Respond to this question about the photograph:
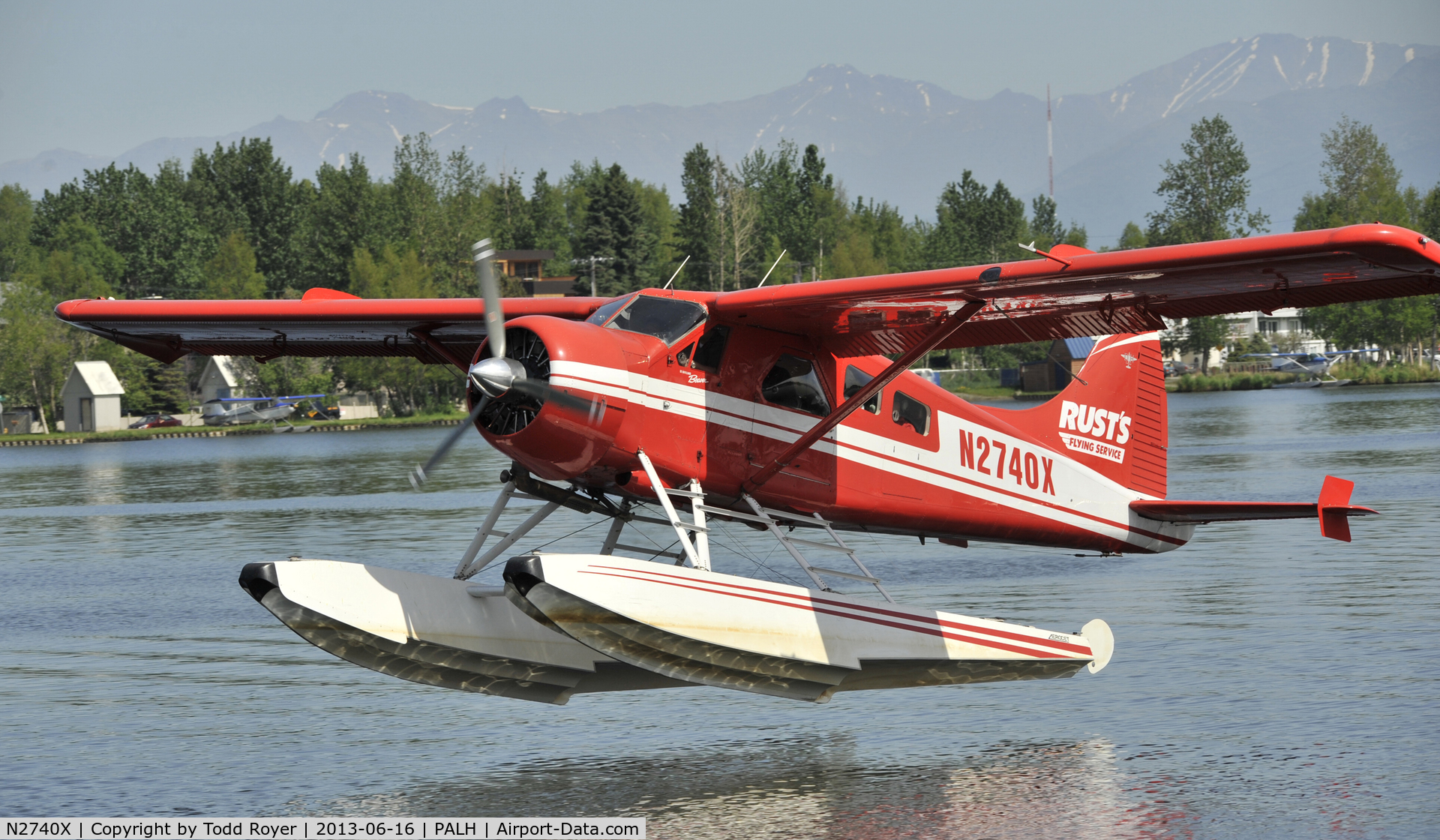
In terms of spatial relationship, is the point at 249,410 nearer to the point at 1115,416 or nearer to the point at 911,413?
the point at 1115,416

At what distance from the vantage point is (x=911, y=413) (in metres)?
10.1

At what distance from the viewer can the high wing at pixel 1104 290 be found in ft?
24.5

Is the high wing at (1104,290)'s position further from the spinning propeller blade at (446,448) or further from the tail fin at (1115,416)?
the spinning propeller blade at (446,448)

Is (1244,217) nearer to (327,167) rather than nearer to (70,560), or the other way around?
(327,167)

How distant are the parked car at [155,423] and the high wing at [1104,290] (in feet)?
275

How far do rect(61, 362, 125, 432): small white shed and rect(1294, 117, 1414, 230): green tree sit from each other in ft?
279

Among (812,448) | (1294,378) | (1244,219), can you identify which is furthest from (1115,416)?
(1244,219)

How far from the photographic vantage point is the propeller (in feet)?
24.3

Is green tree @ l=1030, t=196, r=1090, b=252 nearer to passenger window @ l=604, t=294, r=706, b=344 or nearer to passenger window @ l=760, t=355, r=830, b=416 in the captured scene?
passenger window @ l=760, t=355, r=830, b=416

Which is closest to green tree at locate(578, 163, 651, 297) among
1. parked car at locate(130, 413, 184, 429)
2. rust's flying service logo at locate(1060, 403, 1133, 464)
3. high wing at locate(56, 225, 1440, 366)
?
parked car at locate(130, 413, 184, 429)

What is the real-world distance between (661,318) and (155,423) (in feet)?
282

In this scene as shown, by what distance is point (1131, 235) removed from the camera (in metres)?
148

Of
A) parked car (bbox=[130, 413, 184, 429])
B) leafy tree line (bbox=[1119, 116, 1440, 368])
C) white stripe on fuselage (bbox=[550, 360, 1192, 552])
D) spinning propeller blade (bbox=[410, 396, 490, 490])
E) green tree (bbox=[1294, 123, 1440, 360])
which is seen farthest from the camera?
leafy tree line (bbox=[1119, 116, 1440, 368])

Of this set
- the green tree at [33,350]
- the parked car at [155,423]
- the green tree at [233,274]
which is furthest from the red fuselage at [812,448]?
the green tree at [233,274]
